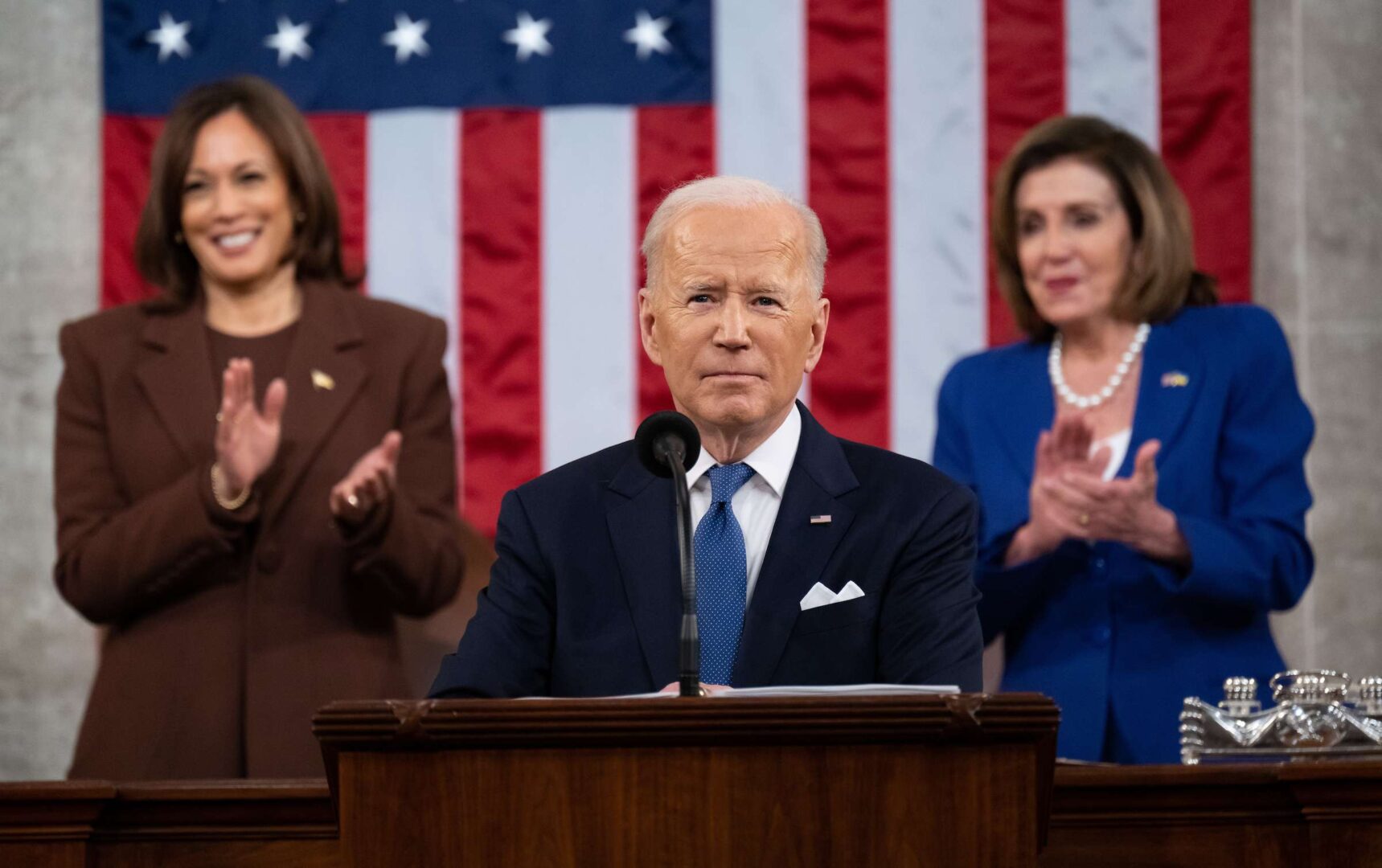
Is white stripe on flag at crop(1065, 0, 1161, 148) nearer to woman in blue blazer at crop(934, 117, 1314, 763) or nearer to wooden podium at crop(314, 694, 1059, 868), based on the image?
woman in blue blazer at crop(934, 117, 1314, 763)

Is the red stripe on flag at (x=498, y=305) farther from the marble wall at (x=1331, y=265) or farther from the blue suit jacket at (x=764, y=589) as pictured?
the blue suit jacket at (x=764, y=589)

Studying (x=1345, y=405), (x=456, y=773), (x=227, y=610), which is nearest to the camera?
(x=456, y=773)

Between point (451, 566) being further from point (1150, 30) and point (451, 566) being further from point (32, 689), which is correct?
point (1150, 30)

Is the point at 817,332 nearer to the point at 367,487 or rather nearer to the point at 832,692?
the point at 832,692

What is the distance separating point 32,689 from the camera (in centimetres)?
498

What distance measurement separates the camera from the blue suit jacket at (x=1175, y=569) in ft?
11.2

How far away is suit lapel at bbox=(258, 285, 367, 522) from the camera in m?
3.75

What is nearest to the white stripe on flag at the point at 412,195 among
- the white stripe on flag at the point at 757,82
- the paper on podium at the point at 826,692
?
the white stripe on flag at the point at 757,82

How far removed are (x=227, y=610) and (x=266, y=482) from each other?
10.4 inches

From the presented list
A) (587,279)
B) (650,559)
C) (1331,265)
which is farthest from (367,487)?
(1331,265)

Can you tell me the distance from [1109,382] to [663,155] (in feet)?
5.54

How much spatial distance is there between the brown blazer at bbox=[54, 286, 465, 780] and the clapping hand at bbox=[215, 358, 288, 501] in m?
0.05

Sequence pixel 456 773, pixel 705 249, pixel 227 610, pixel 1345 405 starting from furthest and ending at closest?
pixel 1345 405
pixel 227 610
pixel 705 249
pixel 456 773

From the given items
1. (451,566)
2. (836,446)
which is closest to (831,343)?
(451,566)
